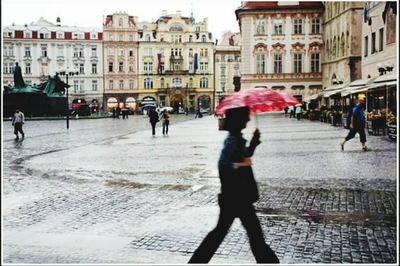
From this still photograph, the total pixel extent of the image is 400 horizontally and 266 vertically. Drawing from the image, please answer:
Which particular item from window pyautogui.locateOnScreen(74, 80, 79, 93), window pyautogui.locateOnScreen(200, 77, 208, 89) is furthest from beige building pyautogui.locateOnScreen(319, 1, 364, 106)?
window pyautogui.locateOnScreen(74, 80, 79, 93)

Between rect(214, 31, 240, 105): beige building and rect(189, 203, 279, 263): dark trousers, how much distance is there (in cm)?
9444

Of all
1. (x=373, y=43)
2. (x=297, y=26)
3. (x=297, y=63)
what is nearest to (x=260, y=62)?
(x=297, y=63)

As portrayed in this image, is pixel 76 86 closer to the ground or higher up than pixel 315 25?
closer to the ground

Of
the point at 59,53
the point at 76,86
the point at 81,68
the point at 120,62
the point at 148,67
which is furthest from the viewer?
the point at 148,67

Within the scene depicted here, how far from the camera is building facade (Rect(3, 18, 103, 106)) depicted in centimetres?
8712

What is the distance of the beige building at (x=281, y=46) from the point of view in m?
60.4

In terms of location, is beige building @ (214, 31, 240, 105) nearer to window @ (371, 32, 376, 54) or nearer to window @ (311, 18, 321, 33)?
window @ (311, 18, 321, 33)

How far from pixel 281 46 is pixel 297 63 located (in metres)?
2.50

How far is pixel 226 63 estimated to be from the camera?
10169 centimetres

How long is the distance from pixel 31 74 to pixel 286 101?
3392 inches

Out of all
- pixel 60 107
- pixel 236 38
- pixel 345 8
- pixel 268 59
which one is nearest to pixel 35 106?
pixel 60 107

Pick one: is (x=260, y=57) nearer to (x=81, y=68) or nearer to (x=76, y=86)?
(x=81, y=68)

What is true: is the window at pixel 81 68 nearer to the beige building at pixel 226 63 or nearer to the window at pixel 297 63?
the beige building at pixel 226 63

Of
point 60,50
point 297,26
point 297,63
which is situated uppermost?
point 60,50
